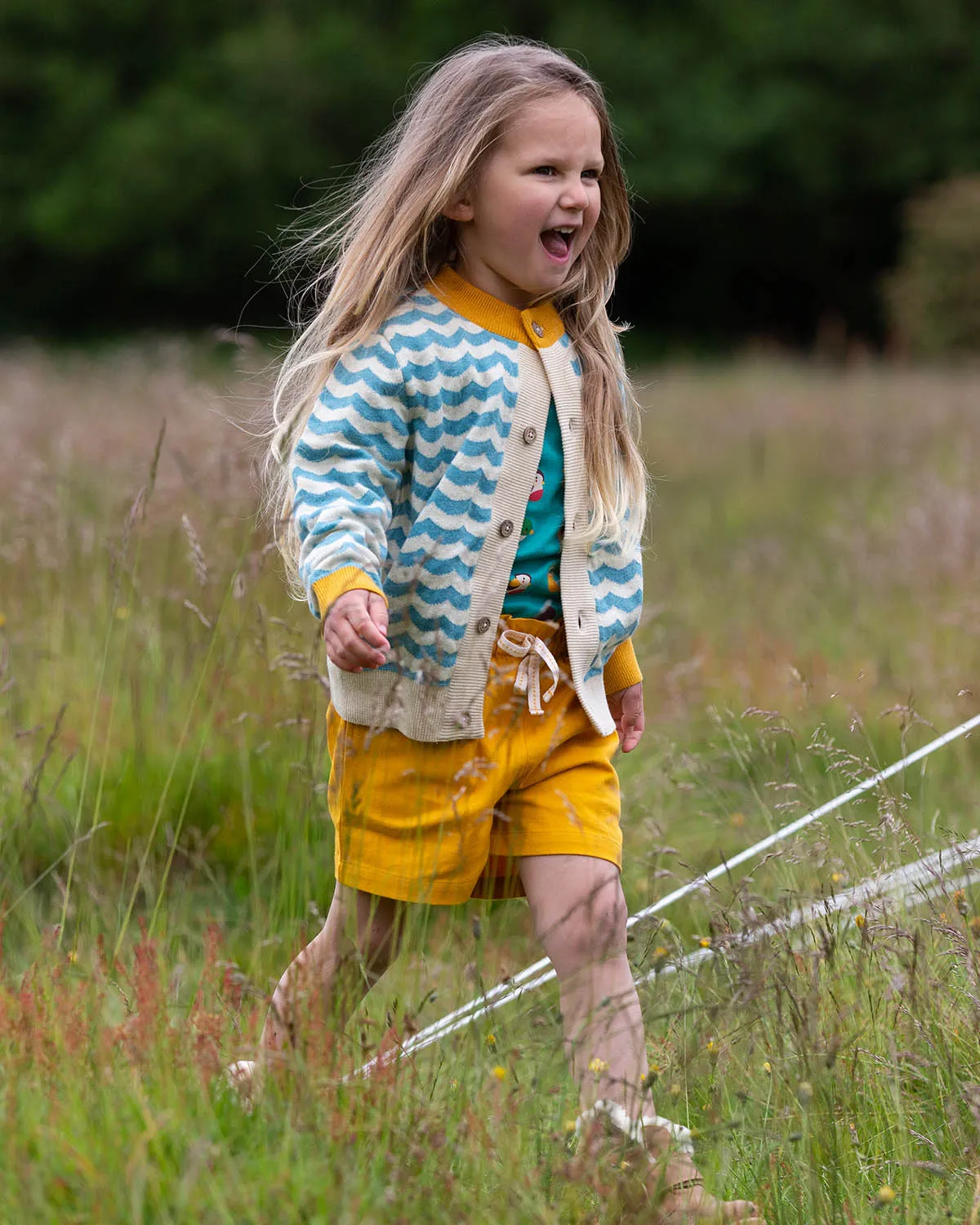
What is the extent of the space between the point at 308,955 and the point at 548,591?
66 centimetres

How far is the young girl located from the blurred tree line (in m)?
25.5

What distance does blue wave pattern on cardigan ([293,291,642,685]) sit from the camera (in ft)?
7.19

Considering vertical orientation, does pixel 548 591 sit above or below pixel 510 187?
below

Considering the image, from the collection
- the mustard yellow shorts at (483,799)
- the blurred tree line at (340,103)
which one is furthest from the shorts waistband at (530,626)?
the blurred tree line at (340,103)

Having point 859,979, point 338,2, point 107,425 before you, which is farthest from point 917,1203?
point 338,2

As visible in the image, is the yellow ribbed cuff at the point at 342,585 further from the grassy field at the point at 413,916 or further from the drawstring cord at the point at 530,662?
the grassy field at the point at 413,916

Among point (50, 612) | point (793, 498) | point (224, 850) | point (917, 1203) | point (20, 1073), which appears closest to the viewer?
point (20, 1073)

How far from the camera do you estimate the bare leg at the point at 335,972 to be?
5.86 feet

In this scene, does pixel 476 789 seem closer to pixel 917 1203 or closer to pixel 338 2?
pixel 917 1203

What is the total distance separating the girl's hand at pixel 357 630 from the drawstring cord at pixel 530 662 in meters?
0.34

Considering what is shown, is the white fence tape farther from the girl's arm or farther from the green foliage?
the green foliage

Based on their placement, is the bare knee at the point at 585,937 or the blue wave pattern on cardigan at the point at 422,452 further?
the blue wave pattern on cardigan at the point at 422,452

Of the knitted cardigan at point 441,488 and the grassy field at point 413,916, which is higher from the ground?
the knitted cardigan at point 441,488

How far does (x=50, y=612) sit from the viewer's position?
4129mm
